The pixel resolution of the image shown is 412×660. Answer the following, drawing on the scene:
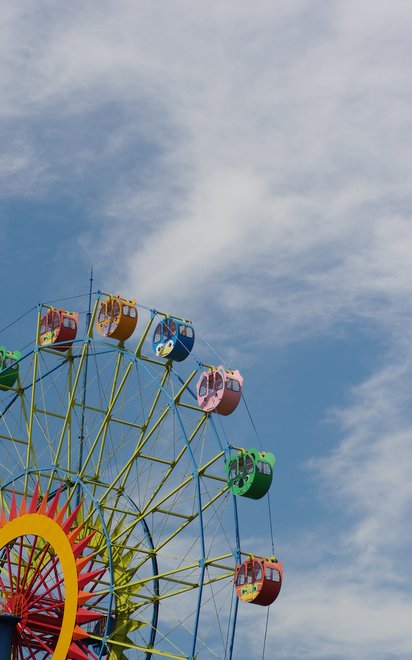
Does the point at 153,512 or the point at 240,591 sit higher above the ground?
the point at 153,512

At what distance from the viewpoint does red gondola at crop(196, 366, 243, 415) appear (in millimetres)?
49656

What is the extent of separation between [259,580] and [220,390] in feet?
22.8

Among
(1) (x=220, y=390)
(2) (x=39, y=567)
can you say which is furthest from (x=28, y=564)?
(1) (x=220, y=390)

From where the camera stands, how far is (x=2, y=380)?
189ft

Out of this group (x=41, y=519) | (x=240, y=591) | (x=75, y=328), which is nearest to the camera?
(x=240, y=591)

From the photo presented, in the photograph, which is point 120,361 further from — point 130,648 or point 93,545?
point 130,648

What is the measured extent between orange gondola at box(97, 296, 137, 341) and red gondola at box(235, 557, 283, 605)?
1050 cm

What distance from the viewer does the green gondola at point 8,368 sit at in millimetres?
57656

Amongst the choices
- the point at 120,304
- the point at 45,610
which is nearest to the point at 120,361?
the point at 120,304

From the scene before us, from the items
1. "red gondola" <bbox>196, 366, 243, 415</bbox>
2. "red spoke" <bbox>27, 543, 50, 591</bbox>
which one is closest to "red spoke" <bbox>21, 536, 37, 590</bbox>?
"red spoke" <bbox>27, 543, 50, 591</bbox>

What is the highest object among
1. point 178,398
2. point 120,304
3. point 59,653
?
point 120,304

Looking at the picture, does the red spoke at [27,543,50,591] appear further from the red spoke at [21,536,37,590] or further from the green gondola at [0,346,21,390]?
the green gondola at [0,346,21,390]

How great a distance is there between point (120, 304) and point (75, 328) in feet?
11.5

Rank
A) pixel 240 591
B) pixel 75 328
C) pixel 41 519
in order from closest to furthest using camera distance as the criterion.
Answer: pixel 240 591
pixel 41 519
pixel 75 328
